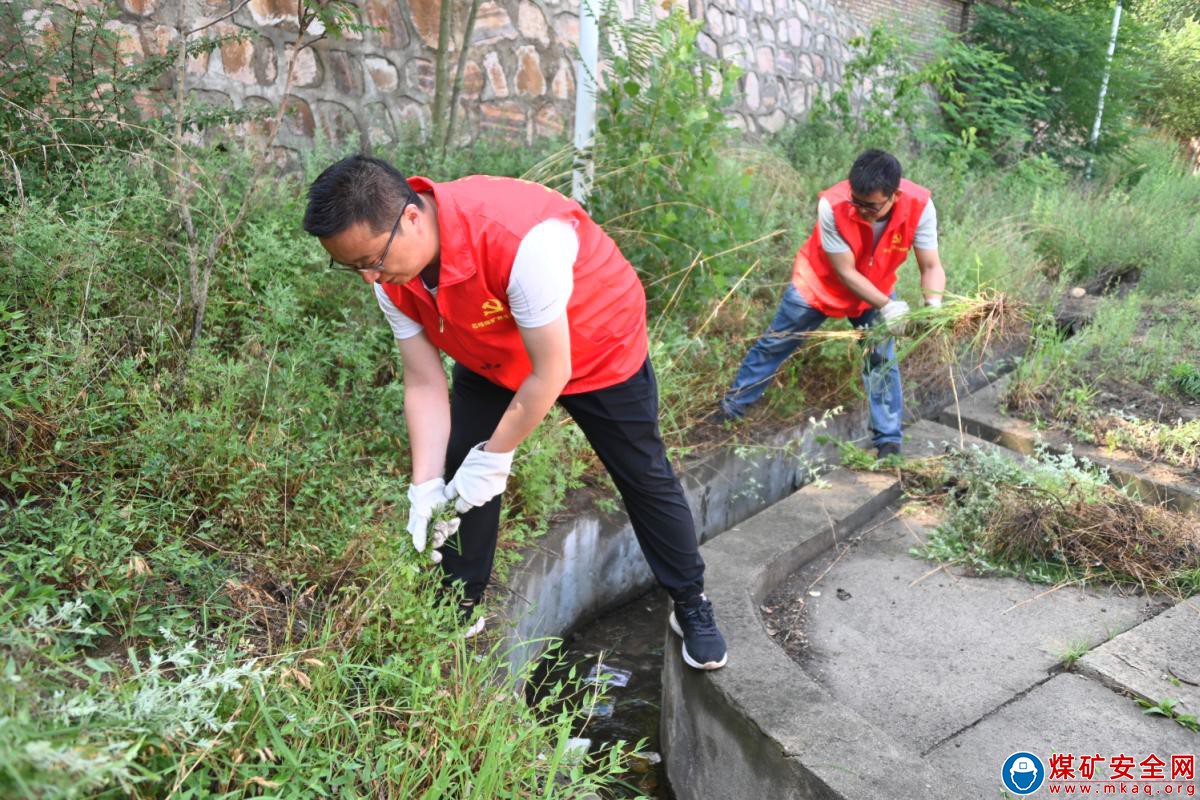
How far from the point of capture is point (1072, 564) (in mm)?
3537

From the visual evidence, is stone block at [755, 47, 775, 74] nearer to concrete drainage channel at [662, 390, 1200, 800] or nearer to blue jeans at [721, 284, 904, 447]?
blue jeans at [721, 284, 904, 447]

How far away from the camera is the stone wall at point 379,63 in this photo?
446cm

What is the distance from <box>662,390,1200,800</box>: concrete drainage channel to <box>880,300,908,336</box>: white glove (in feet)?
Result: 2.75

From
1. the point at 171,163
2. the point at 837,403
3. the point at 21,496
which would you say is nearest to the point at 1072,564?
the point at 837,403

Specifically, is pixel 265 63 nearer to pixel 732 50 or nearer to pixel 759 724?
pixel 759 724

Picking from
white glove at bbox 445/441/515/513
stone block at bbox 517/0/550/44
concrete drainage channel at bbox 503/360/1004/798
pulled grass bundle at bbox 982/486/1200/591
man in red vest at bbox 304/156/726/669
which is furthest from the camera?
stone block at bbox 517/0/550/44

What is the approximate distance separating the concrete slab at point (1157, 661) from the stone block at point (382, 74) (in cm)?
455

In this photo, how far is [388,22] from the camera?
5.33m

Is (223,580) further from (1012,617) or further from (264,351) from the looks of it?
(1012,617)

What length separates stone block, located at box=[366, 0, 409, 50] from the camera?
5.22m

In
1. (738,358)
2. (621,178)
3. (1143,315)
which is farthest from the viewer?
(1143,315)

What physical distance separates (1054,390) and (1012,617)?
1.99 metres

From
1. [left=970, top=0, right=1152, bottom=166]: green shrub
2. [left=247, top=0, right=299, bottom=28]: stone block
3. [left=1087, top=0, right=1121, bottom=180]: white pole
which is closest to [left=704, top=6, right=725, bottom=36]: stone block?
[left=247, top=0, right=299, bottom=28]: stone block

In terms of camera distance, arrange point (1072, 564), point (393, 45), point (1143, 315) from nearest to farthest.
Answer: point (1072, 564) < point (393, 45) < point (1143, 315)
